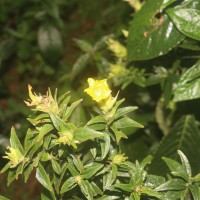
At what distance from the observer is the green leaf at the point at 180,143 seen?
1.52m

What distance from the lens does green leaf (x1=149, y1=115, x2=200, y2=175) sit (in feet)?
4.98

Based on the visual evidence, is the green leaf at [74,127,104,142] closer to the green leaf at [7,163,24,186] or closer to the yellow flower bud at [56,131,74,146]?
the yellow flower bud at [56,131,74,146]

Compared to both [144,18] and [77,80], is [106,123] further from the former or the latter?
[77,80]

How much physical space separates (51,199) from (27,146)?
153 mm

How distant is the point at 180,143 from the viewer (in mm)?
1618

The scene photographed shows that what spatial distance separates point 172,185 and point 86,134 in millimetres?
252

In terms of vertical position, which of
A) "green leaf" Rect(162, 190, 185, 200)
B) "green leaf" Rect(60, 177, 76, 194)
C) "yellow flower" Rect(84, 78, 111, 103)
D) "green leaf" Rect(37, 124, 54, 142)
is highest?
"yellow flower" Rect(84, 78, 111, 103)

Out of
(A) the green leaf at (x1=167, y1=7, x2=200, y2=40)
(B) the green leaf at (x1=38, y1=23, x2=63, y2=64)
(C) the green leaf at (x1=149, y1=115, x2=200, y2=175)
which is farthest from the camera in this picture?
(B) the green leaf at (x1=38, y1=23, x2=63, y2=64)

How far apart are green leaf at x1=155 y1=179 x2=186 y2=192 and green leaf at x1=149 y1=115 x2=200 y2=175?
0.45 metres

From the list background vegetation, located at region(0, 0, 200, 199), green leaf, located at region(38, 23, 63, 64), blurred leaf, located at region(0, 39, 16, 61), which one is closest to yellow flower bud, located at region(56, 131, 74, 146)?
background vegetation, located at region(0, 0, 200, 199)

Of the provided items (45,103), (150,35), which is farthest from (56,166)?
(150,35)

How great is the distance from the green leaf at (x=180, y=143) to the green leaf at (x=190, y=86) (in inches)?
14.9

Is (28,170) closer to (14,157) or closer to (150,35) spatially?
(14,157)

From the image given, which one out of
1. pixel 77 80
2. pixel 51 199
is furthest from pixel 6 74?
pixel 51 199
